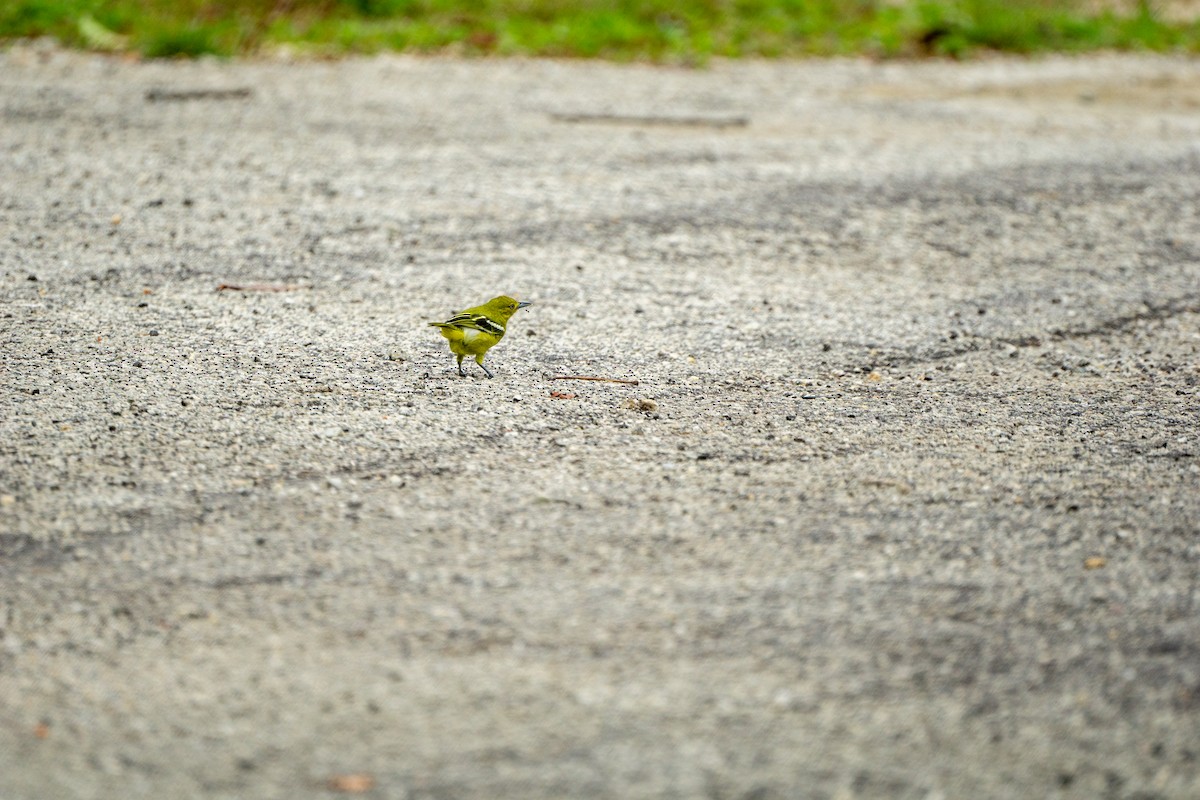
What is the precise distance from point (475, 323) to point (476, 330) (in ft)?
0.10

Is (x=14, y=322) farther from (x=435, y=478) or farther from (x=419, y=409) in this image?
(x=435, y=478)

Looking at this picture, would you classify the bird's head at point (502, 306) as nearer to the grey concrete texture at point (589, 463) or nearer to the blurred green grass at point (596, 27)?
the grey concrete texture at point (589, 463)

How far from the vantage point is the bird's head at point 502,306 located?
4406 mm

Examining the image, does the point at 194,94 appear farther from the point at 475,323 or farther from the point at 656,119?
the point at 475,323

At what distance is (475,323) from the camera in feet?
13.8

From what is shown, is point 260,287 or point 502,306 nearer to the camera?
point 502,306

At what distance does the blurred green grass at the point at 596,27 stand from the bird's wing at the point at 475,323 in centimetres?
510

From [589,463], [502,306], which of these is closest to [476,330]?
[502,306]

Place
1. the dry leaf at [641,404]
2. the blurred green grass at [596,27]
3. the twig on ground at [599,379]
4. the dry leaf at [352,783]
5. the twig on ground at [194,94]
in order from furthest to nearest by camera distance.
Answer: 1. the blurred green grass at [596,27]
2. the twig on ground at [194,94]
3. the twig on ground at [599,379]
4. the dry leaf at [641,404]
5. the dry leaf at [352,783]

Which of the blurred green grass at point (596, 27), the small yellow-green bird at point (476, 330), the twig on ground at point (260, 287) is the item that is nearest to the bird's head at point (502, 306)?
the small yellow-green bird at point (476, 330)

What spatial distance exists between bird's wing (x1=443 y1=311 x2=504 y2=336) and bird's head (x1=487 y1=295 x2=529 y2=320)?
0.23ft

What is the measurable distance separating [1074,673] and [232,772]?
6.49ft

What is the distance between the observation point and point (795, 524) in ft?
11.3

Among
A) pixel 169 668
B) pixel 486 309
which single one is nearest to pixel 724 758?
pixel 169 668
